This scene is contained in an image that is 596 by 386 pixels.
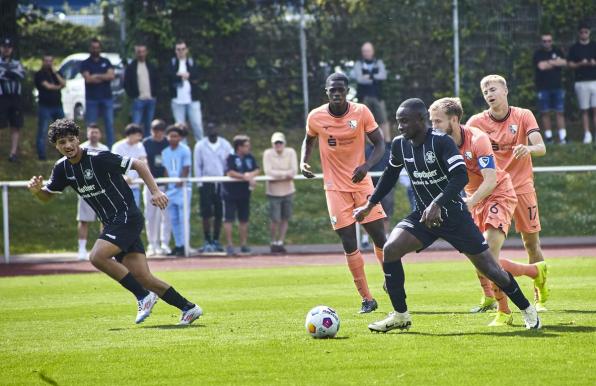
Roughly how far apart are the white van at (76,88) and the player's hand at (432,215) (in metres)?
18.6

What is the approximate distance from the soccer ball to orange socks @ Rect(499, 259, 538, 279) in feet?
5.59

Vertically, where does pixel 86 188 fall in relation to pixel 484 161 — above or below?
below

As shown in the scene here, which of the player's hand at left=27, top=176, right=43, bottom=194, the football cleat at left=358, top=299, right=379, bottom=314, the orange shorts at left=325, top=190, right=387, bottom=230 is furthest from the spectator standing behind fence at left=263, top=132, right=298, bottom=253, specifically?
the player's hand at left=27, top=176, right=43, bottom=194

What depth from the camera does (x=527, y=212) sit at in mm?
11547

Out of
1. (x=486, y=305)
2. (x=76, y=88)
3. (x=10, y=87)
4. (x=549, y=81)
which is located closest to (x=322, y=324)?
(x=486, y=305)

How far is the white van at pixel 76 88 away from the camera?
27438mm

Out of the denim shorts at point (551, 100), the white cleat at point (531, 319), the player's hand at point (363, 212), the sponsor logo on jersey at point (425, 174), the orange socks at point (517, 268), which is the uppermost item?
the denim shorts at point (551, 100)

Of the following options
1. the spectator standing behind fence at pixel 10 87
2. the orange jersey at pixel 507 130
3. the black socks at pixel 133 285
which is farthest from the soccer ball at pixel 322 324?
the spectator standing behind fence at pixel 10 87

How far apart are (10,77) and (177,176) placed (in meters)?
5.42

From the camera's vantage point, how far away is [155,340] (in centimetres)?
970

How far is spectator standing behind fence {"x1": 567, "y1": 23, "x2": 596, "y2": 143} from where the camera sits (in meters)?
24.8

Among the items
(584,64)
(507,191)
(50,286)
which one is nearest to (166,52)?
(584,64)

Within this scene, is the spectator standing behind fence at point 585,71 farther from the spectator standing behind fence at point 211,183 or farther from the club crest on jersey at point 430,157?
the club crest on jersey at point 430,157

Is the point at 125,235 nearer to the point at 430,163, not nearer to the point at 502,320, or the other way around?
the point at 430,163
